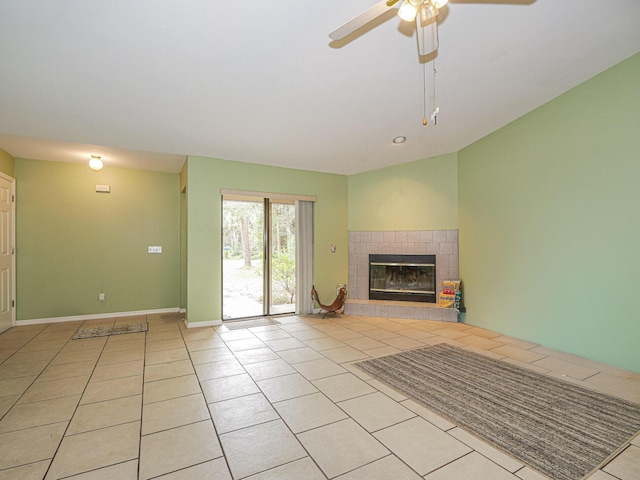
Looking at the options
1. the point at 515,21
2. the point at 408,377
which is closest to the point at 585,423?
the point at 408,377

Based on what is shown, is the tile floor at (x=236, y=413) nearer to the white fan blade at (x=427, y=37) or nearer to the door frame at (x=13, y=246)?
the door frame at (x=13, y=246)

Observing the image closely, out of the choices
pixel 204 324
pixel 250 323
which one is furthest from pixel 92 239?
pixel 250 323

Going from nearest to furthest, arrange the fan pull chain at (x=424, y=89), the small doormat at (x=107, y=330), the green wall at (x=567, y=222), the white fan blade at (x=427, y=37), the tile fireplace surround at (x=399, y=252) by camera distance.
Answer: the white fan blade at (x=427, y=37)
the fan pull chain at (x=424, y=89)
the green wall at (x=567, y=222)
the small doormat at (x=107, y=330)
the tile fireplace surround at (x=399, y=252)

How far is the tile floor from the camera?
5.88 ft

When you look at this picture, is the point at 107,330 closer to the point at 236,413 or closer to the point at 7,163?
the point at 7,163

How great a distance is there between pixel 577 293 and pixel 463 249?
182 cm

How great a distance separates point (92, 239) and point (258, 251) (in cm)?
280

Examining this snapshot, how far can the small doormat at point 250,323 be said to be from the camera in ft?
15.9

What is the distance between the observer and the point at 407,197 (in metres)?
5.67

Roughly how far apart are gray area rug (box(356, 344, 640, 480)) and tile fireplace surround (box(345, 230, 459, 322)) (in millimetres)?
1829

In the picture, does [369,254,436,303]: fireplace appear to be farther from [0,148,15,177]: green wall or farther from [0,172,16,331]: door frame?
[0,148,15,177]: green wall

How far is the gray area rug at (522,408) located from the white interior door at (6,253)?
5230 millimetres

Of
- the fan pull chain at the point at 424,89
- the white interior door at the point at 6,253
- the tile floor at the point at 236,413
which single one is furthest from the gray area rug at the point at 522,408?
the white interior door at the point at 6,253

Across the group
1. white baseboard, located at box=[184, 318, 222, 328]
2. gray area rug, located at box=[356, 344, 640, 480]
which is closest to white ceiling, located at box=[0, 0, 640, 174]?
white baseboard, located at box=[184, 318, 222, 328]
